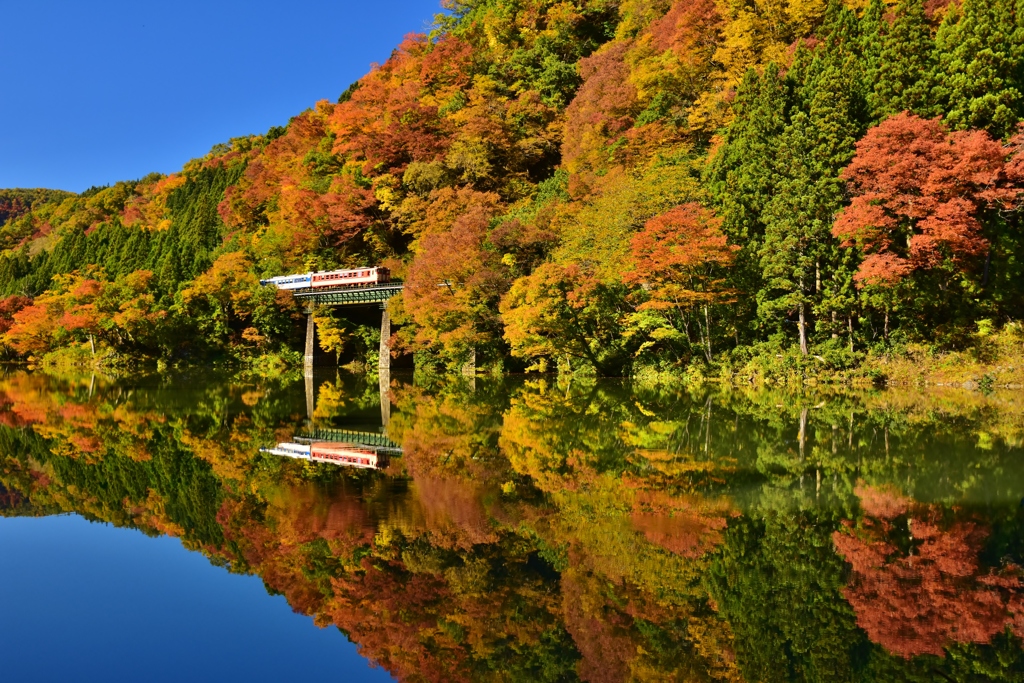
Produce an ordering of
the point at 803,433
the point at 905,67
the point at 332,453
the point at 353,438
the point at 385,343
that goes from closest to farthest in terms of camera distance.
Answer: the point at 332,453, the point at 803,433, the point at 353,438, the point at 905,67, the point at 385,343

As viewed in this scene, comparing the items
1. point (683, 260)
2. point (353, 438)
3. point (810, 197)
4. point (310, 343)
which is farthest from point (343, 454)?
point (310, 343)

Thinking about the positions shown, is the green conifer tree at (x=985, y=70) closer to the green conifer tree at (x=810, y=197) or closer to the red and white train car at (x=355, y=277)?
the green conifer tree at (x=810, y=197)

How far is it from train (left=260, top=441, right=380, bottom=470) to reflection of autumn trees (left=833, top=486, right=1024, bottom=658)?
5738 millimetres

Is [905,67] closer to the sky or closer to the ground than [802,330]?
closer to the sky

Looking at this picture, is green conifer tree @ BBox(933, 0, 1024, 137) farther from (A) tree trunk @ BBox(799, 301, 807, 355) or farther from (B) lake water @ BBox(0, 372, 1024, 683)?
(B) lake water @ BBox(0, 372, 1024, 683)

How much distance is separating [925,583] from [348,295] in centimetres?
3210

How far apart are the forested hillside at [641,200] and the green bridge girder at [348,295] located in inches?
52.4

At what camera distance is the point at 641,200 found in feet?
76.9

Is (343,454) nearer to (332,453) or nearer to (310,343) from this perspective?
(332,453)

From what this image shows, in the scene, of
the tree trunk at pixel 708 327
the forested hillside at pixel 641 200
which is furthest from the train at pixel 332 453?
the tree trunk at pixel 708 327

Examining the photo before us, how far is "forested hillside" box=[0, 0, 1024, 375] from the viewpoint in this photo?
19.3 metres

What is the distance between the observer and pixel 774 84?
23141 millimetres

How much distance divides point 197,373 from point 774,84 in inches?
1015

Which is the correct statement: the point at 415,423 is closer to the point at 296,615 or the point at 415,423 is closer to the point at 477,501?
the point at 477,501
